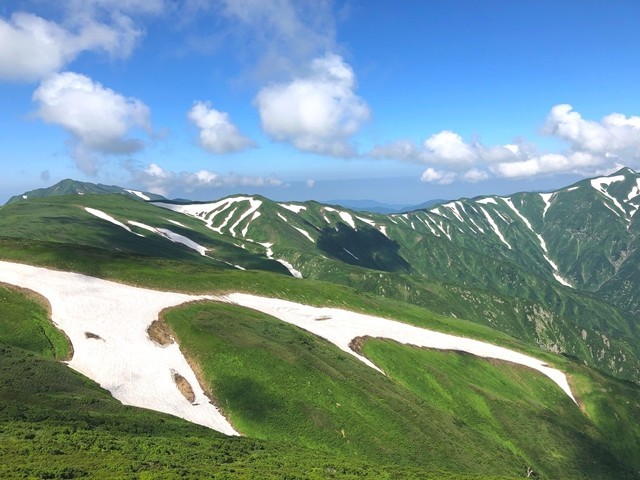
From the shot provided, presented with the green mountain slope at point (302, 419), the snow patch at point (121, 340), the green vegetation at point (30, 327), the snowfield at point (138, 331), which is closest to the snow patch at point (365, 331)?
the snowfield at point (138, 331)

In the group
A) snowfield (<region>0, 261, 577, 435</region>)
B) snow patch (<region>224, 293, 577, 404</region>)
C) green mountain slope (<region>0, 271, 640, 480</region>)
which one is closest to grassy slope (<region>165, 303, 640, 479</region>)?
green mountain slope (<region>0, 271, 640, 480</region>)

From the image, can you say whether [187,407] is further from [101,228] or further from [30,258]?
[101,228]

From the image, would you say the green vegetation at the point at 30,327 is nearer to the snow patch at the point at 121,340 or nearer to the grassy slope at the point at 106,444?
the snow patch at the point at 121,340

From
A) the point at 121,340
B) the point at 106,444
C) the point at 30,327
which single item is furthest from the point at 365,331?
the point at 106,444

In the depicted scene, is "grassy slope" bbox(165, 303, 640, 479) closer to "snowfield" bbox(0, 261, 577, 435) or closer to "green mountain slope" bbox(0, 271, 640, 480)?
"green mountain slope" bbox(0, 271, 640, 480)

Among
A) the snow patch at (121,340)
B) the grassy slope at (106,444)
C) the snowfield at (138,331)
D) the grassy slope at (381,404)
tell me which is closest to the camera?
the grassy slope at (106,444)

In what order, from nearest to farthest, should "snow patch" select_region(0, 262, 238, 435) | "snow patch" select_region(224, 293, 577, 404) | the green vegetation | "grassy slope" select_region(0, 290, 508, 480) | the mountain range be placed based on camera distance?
"grassy slope" select_region(0, 290, 508, 480) < the mountain range < "snow patch" select_region(0, 262, 238, 435) < the green vegetation < "snow patch" select_region(224, 293, 577, 404)
